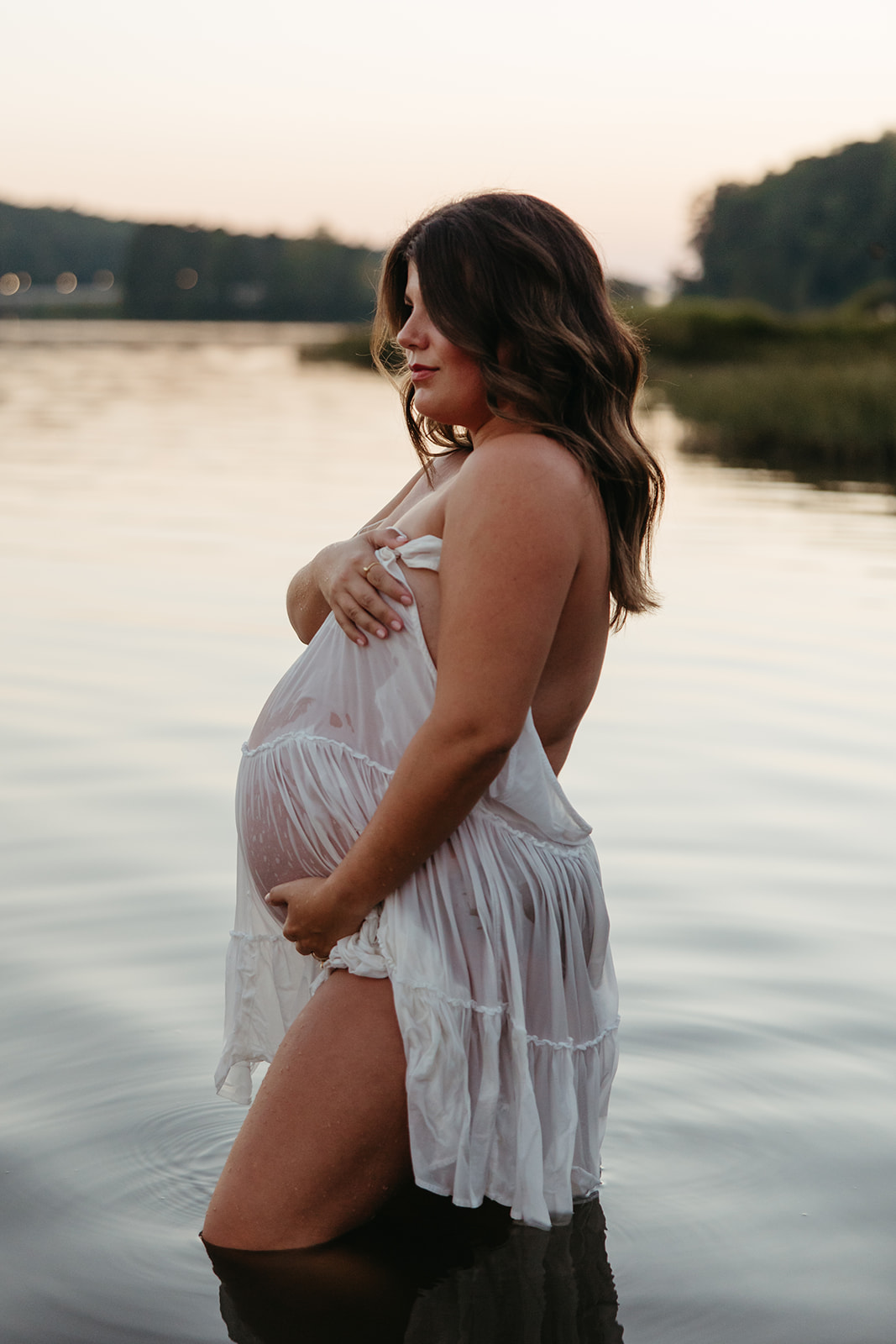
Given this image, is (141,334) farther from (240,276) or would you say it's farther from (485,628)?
(485,628)

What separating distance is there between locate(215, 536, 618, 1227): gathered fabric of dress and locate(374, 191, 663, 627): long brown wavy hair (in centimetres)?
31

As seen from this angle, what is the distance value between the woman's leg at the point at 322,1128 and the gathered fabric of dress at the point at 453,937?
4 cm

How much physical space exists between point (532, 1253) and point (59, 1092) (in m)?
1.27

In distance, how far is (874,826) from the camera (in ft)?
20.6

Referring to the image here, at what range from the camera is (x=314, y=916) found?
2.68 m

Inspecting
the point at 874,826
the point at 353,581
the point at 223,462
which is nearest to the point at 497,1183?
the point at 353,581

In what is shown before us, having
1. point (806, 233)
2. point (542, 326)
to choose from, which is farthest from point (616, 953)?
point (806, 233)

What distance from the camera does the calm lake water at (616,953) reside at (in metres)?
3.03

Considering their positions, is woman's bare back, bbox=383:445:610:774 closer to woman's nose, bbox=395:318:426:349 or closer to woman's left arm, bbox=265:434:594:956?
woman's left arm, bbox=265:434:594:956

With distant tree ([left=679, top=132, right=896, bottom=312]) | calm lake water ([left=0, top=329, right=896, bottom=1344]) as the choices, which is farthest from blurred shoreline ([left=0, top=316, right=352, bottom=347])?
calm lake water ([left=0, top=329, right=896, bottom=1344])

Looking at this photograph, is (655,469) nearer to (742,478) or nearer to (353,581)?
(353,581)

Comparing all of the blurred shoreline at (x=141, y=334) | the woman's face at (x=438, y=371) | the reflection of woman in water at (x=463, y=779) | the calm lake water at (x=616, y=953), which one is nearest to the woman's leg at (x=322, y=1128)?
the reflection of woman in water at (x=463, y=779)

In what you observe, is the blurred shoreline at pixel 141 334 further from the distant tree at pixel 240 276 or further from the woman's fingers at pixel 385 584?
the woman's fingers at pixel 385 584

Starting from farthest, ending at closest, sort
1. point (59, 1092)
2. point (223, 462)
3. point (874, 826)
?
point (223, 462), point (874, 826), point (59, 1092)
